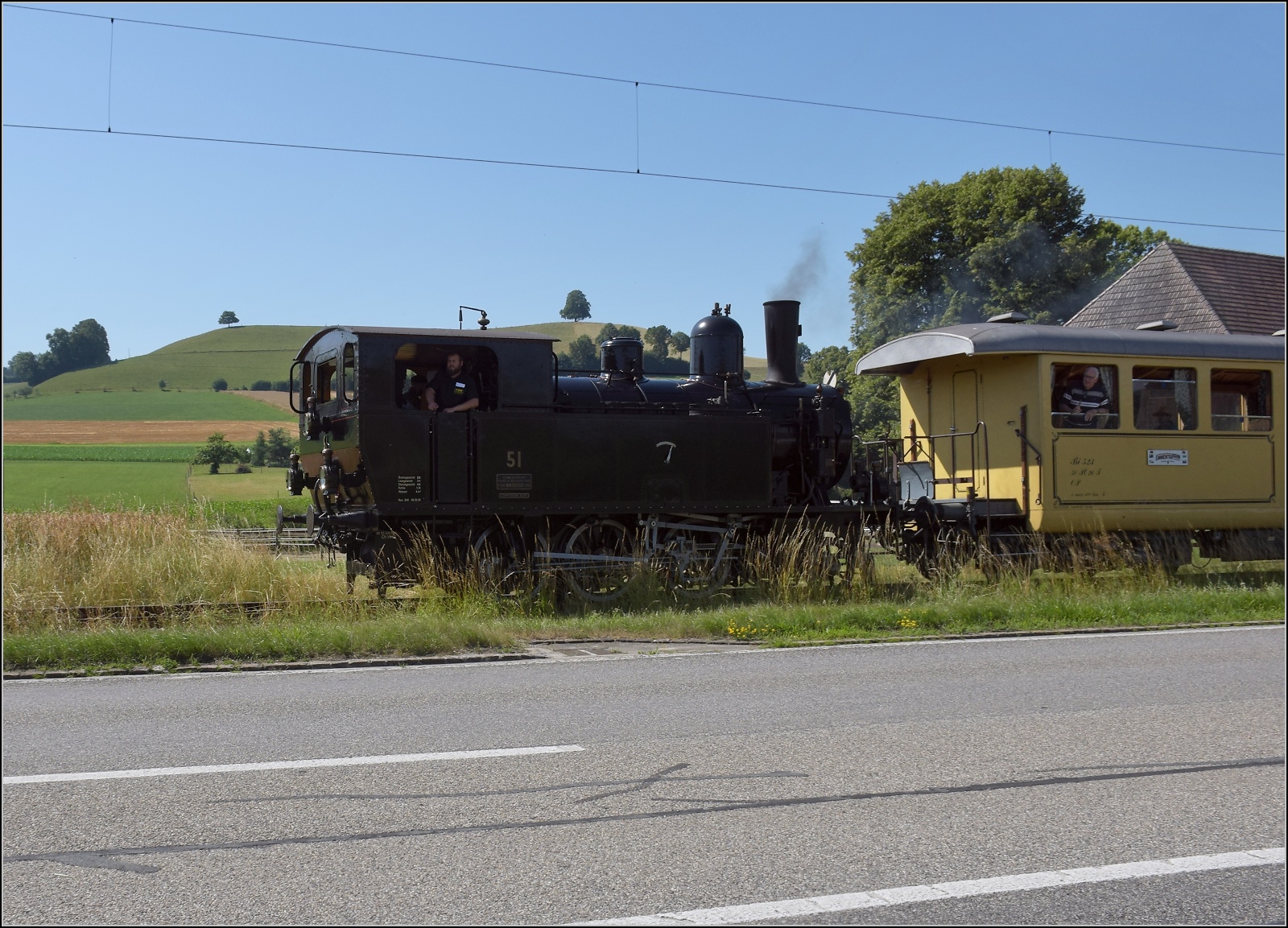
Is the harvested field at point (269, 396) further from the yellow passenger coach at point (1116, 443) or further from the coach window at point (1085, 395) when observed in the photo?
the coach window at point (1085, 395)

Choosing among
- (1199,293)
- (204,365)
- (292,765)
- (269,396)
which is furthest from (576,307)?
(292,765)

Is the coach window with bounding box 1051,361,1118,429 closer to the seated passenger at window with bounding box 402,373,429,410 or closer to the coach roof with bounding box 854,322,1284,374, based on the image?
the coach roof with bounding box 854,322,1284,374

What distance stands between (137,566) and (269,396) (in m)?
67.2

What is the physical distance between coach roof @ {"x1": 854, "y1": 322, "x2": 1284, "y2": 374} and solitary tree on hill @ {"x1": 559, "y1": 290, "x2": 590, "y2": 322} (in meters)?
58.5

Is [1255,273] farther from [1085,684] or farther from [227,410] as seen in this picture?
[227,410]

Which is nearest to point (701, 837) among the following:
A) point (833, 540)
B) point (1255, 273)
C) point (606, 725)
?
point (606, 725)

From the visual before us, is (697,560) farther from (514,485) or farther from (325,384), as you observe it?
(325,384)

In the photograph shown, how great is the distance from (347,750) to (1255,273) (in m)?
25.4

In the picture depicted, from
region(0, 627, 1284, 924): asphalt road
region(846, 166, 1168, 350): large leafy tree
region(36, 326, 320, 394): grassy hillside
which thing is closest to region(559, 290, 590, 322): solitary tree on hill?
region(36, 326, 320, 394): grassy hillside

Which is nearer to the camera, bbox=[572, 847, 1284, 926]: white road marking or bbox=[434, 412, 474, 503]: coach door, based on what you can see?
bbox=[572, 847, 1284, 926]: white road marking

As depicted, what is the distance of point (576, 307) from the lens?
245 ft

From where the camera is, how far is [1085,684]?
745 centimetres

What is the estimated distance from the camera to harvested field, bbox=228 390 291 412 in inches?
2840

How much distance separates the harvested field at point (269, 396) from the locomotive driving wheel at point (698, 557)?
60276mm
